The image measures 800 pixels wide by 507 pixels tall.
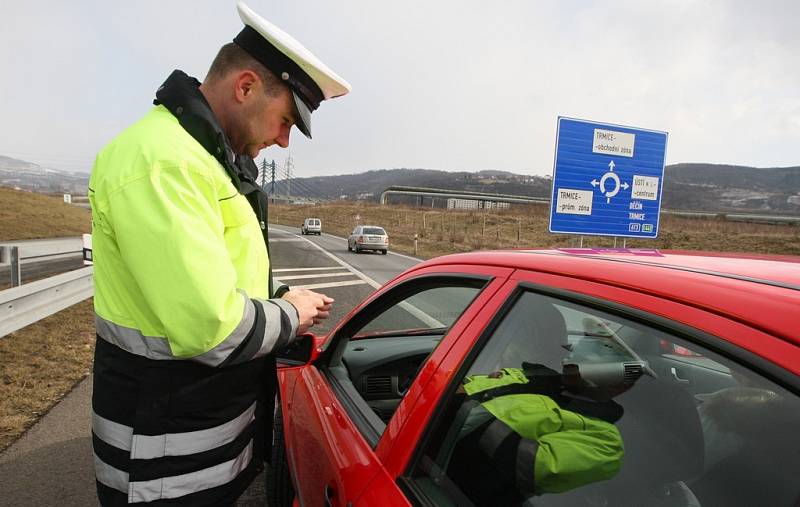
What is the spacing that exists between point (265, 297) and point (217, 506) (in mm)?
676

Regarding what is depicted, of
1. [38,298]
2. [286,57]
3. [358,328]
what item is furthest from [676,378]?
[38,298]

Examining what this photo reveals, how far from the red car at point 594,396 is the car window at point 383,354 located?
0.04m

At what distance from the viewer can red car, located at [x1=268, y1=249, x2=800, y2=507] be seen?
799mm

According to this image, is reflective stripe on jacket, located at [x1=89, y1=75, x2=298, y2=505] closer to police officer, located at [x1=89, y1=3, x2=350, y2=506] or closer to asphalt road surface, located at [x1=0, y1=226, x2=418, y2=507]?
police officer, located at [x1=89, y1=3, x2=350, y2=506]

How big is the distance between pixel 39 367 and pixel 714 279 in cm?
575

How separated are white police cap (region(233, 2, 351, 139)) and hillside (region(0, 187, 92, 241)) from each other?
84.9 feet

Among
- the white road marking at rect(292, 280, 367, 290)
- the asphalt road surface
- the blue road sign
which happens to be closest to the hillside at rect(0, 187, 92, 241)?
the white road marking at rect(292, 280, 367, 290)

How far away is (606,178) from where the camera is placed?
1027 cm

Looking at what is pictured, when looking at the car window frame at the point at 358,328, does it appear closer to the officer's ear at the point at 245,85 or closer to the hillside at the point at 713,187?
the officer's ear at the point at 245,85

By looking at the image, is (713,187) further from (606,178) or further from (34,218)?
(34,218)

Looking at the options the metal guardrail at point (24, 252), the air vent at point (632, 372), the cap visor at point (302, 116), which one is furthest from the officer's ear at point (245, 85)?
the metal guardrail at point (24, 252)

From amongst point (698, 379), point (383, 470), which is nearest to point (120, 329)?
point (383, 470)

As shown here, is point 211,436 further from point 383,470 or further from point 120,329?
point 383,470

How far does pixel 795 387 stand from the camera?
0.68m
